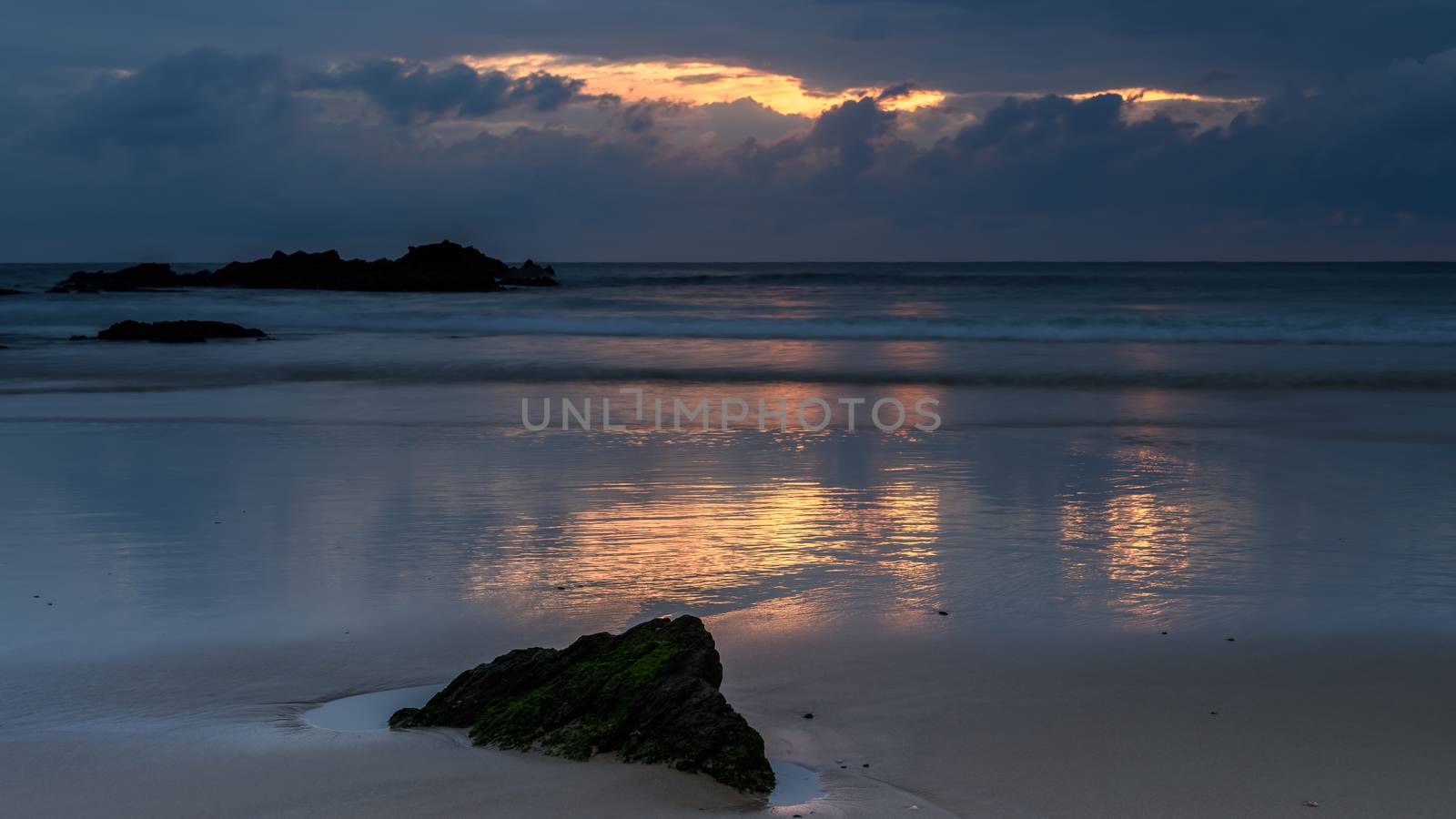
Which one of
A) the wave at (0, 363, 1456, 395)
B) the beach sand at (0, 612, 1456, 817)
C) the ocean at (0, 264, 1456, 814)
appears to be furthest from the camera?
the wave at (0, 363, 1456, 395)

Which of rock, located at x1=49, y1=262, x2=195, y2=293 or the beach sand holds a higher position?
rock, located at x1=49, y1=262, x2=195, y2=293

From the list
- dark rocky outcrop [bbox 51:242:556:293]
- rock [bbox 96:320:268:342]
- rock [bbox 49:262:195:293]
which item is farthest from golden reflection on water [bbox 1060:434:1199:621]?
rock [bbox 49:262:195:293]

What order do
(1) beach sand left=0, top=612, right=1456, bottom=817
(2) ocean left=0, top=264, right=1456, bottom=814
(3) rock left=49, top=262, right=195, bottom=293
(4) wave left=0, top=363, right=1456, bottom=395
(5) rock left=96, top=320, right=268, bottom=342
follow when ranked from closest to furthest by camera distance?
1. (1) beach sand left=0, top=612, right=1456, bottom=817
2. (2) ocean left=0, top=264, right=1456, bottom=814
3. (4) wave left=0, top=363, right=1456, bottom=395
4. (5) rock left=96, top=320, right=268, bottom=342
5. (3) rock left=49, top=262, right=195, bottom=293

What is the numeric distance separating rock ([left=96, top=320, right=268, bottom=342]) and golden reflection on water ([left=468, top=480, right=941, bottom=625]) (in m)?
20.0

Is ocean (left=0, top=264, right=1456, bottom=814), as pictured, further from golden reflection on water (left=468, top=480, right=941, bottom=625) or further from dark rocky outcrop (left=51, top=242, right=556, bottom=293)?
dark rocky outcrop (left=51, top=242, right=556, bottom=293)

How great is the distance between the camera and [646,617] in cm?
519

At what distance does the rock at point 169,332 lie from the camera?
83.4 feet

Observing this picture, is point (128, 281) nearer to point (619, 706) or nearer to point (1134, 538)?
point (1134, 538)

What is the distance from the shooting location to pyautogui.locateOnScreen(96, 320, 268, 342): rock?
2541 cm

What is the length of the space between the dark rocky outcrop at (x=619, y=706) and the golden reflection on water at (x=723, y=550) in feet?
4.18

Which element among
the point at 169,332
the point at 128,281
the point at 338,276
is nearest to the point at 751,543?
the point at 169,332

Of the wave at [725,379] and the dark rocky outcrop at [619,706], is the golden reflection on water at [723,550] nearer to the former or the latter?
the dark rocky outcrop at [619,706]

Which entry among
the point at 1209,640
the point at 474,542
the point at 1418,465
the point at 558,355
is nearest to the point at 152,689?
the point at 474,542

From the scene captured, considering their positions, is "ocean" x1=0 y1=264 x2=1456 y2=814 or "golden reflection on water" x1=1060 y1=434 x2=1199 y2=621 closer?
"ocean" x1=0 y1=264 x2=1456 y2=814
